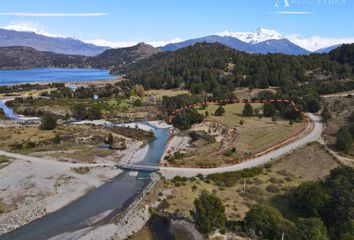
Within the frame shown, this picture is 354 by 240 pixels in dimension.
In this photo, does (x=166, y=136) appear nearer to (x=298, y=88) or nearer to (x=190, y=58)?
(x=298, y=88)

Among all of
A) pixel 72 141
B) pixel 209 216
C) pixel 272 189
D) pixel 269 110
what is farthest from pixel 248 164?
pixel 72 141

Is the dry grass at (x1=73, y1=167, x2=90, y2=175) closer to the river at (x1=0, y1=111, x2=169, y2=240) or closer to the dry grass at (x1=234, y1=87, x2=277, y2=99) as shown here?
the river at (x1=0, y1=111, x2=169, y2=240)

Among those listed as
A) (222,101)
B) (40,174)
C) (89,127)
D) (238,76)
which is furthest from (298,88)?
(40,174)

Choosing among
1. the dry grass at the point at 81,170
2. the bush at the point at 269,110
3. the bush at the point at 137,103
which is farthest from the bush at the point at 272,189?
the bush at the point at 137,103

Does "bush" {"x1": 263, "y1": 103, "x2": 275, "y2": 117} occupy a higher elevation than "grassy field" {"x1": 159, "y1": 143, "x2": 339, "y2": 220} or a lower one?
higher

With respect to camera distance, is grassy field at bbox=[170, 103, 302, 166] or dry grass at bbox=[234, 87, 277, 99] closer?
grassy field at bbox=[170, 103, 302, 166]

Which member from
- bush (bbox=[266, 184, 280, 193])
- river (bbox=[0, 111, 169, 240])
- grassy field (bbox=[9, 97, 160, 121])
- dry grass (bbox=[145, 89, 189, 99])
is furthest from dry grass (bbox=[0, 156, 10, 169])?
dry grass (bbox=[145, 89, 189, 99])
